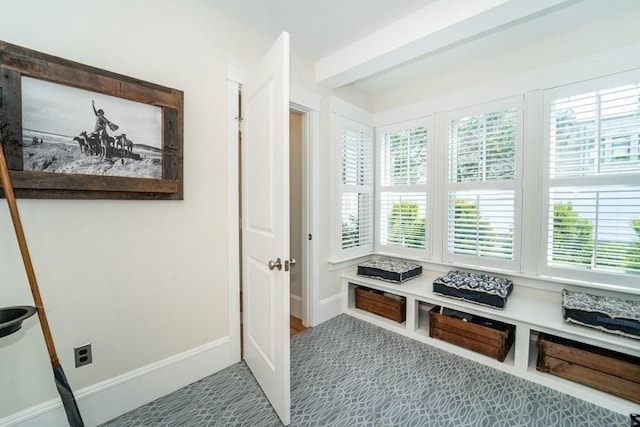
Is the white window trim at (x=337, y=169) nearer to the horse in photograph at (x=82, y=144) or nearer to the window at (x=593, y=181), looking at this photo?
the window at (x=593, y=181)

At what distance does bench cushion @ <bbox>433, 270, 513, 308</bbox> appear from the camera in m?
2.01

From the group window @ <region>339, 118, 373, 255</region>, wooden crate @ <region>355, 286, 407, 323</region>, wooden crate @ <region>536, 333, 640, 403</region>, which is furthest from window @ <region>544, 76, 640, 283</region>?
window @ <region>339, 118, 373, 255</region>

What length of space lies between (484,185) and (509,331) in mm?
1207

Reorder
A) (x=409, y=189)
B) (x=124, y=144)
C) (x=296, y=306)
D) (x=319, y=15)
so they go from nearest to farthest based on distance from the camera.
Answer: (x=124, y=144), (x=319, y=15), (x=409, y=189), (x=296, y=306)

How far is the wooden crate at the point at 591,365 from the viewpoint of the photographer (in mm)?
1546

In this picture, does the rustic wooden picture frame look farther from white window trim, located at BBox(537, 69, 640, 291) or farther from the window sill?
white window trim, located at BBox(537, 69, 640, 291)

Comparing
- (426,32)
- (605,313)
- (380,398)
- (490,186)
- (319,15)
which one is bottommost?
(380,398)

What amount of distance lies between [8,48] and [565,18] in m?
3.23

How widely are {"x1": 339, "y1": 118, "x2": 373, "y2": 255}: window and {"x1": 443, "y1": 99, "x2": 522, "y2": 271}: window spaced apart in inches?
33.5

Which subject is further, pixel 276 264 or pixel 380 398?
pixel 380 398

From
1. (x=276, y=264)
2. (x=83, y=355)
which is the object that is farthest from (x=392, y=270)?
(x=83, y=355)

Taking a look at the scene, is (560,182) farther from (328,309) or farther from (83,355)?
(83,355)

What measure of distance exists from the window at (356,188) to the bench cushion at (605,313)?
176 cm

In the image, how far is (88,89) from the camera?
1.38 m
